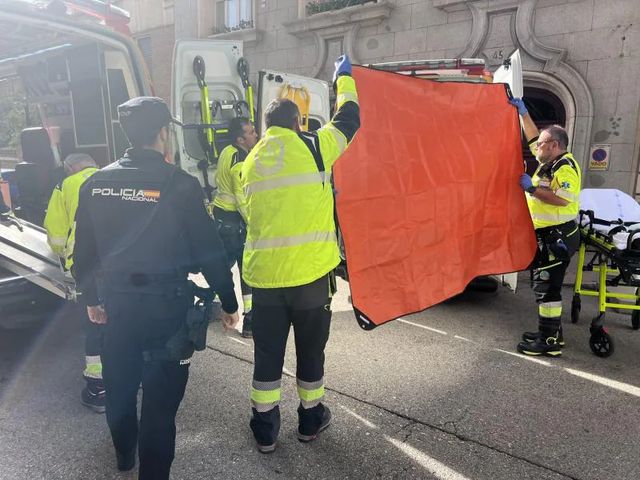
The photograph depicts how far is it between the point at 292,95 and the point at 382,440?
13.0 ft

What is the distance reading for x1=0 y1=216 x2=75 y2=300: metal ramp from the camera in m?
3.59

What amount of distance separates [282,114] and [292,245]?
72 centimetres

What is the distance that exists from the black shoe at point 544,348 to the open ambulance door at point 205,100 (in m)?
3.52

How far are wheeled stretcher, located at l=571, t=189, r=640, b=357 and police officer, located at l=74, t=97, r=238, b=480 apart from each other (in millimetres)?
3470

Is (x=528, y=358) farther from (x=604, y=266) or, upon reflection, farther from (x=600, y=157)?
(x=600, y=157)

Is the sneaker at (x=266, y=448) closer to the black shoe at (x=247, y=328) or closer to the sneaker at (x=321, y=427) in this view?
the sneaker at (x=321, y=427)

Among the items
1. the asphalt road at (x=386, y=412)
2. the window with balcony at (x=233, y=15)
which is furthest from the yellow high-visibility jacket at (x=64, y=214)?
the window with balcony at (x=233, y=15)

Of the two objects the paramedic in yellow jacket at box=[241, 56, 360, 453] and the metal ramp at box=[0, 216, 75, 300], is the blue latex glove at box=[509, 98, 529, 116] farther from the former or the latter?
the metal ramp at box=[0, 216, 75, 300]

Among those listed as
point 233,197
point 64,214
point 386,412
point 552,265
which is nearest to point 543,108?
point 552,265

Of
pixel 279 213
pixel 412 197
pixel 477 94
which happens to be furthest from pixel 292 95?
pixel 279 213

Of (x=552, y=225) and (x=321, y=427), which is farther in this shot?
(x=552, y=225)

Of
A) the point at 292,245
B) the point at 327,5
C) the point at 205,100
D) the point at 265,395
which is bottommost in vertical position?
the point at 265,395

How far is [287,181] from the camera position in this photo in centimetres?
255

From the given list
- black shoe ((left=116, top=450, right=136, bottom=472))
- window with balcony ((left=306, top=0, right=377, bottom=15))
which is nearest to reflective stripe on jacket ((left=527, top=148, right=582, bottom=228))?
black shoe ((left=116, top=450, right=136, bottom=472))
